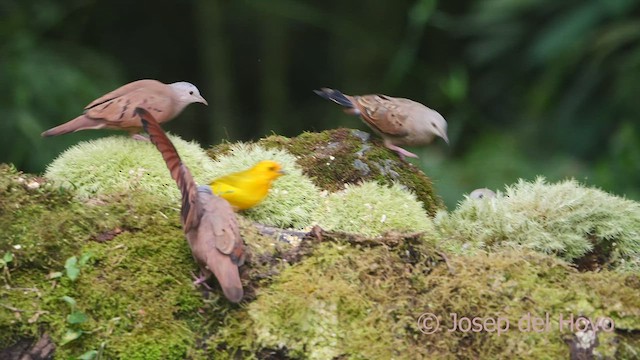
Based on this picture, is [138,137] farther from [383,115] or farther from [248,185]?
[383,115]

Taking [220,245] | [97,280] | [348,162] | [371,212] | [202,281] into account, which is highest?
[348,162]

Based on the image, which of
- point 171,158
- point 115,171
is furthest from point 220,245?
point 115,171

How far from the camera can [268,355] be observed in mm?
3582

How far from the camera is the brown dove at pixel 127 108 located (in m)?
4.70

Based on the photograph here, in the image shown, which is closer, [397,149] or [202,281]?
[202,281]

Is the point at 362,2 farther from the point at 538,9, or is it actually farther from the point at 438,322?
the point at 438,322

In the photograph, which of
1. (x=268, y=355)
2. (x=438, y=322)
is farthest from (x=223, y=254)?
(x=438, y=322)

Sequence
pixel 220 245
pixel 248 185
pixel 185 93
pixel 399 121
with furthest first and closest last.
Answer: pixel 399 121, pixel 185 93, pixel 248 185, pixel 220 245

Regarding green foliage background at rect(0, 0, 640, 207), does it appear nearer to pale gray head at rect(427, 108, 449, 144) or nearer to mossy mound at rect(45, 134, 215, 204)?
pale gray head at rect(427, 108, 449, 144)

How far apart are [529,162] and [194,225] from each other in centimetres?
515

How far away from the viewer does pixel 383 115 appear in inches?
213

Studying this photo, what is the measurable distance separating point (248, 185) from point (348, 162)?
0.97m

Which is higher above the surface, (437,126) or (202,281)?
(437,126)

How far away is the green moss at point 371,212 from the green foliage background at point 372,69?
2.14 metres
